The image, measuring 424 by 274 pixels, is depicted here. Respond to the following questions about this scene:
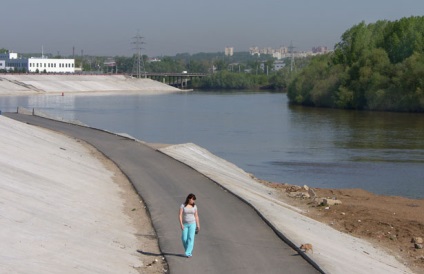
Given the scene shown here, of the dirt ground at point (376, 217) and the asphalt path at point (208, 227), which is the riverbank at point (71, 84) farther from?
the dirt ground at point (376, 217)

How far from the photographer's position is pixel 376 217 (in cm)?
2259

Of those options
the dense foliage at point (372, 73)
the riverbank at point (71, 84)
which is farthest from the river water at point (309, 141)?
the riverbank at point (71, 84)

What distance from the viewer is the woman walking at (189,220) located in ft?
44.8

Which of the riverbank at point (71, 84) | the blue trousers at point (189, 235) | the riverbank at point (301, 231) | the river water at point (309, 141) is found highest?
the blue trousers at point (189, 235)

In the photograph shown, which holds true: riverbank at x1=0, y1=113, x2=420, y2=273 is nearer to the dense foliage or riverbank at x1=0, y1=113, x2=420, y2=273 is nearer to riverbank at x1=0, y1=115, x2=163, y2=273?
riverbank at x1=0, y1=115, x2=163, y2=273

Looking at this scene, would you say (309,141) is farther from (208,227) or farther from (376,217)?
(208,227)

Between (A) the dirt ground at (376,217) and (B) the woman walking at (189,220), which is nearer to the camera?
(B) the woman walking at (189,220)

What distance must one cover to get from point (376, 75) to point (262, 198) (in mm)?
72286

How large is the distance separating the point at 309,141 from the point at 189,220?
1501 inches

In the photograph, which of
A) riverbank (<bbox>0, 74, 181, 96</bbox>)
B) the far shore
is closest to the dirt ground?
the far shore

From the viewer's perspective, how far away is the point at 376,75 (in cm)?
9350

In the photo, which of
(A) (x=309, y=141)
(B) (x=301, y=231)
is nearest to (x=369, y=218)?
(B) (x=301, y=231)

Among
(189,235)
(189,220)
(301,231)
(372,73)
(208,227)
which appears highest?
(372,73)

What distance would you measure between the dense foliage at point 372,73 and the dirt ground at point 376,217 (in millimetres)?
61113
